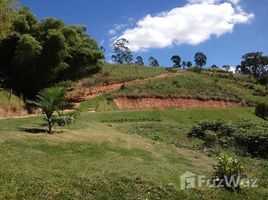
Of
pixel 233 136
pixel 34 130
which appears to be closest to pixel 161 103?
pixel 233 136

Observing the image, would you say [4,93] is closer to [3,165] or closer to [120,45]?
[3,165]

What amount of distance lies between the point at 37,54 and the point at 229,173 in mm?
25234

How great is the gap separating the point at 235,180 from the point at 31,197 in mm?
6699

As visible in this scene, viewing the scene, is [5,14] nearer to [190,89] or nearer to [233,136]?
[233,136]

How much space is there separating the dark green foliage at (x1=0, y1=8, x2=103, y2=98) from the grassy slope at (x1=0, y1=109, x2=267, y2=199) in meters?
18.7

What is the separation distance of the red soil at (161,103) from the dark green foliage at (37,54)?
25.2ft

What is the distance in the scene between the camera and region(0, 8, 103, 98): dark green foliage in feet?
120

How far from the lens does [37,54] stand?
36438mm

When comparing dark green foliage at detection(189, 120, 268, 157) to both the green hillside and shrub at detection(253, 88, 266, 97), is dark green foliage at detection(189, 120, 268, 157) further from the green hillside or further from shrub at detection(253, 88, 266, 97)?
shrub at detection(253, 88, 266, 97)

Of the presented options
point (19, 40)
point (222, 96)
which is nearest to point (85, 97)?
point (19, 40)

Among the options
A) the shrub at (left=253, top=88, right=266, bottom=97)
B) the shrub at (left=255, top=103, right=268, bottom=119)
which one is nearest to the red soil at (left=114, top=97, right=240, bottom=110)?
the shrub at (left=255, top=103, right=268, bottom=119)

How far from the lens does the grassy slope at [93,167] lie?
1172 centimetres

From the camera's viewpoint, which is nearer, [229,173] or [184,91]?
[229,173]

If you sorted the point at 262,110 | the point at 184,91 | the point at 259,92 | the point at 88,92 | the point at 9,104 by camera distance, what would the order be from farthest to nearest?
the point at 259,92 < the point at 184,91 < the point at 88,92 < the point at 262,110 < the point at 9,104
